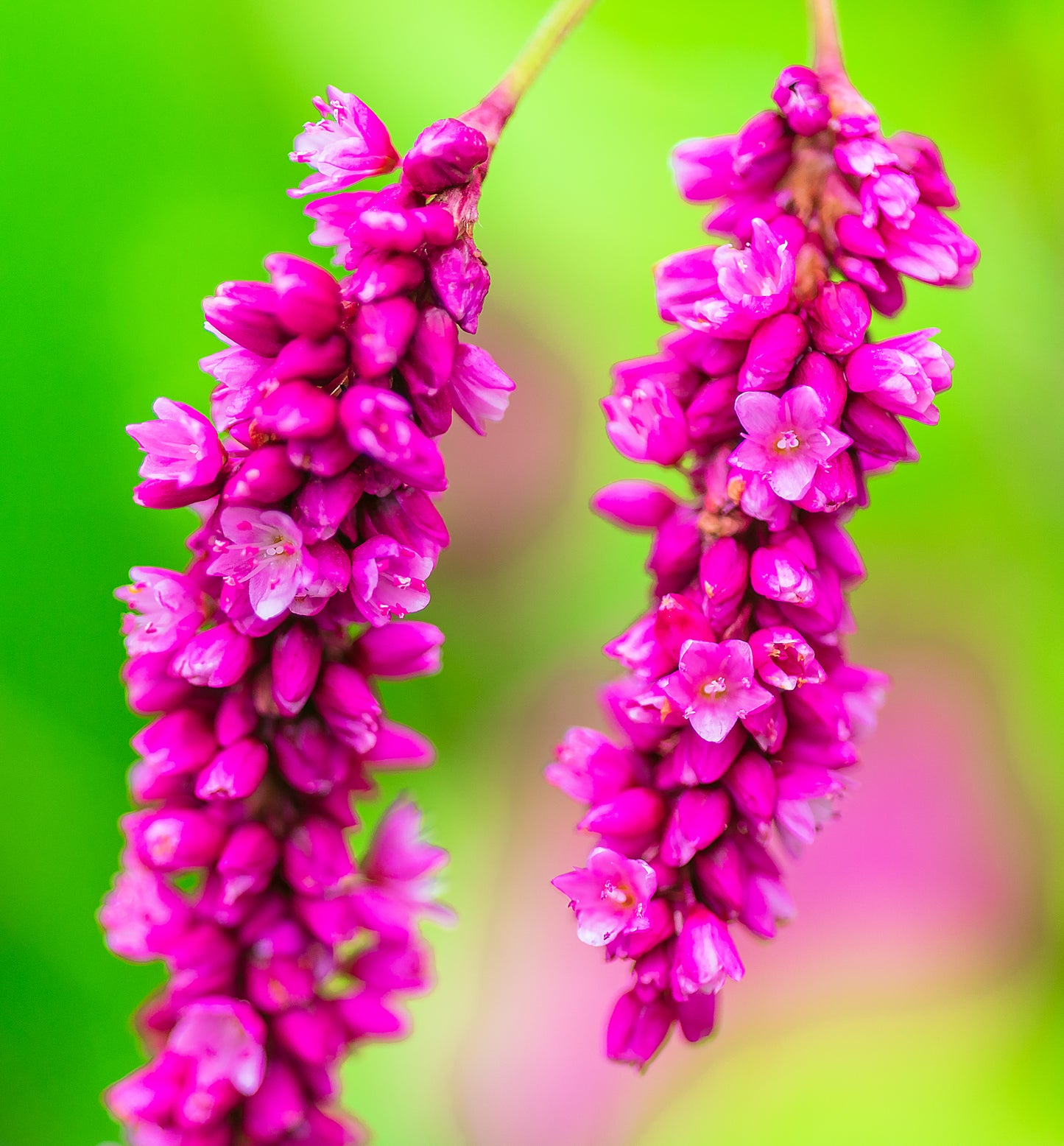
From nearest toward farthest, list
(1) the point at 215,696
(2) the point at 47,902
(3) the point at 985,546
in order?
(1) the point at 215,696
(2) the point at 47,902
(3) the point at 985,546

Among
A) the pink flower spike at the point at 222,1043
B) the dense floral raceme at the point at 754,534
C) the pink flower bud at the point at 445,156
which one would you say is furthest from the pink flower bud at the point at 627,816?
the pink flower bud at the point at 445,156

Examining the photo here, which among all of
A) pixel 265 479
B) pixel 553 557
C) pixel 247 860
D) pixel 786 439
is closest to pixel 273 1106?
pixel 247 860

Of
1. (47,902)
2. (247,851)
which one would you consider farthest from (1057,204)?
(47,902)

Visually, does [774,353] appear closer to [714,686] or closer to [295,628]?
[714,686]

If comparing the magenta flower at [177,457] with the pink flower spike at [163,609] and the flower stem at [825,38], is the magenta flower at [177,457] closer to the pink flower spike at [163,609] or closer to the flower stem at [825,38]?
the pink flower spike at [163,609]

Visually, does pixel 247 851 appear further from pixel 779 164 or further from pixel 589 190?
pixel 589 190

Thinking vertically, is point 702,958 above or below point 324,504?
below

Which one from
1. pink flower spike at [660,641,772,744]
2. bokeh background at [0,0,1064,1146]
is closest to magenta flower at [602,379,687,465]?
pink flower spike at [660,641,772,744]
